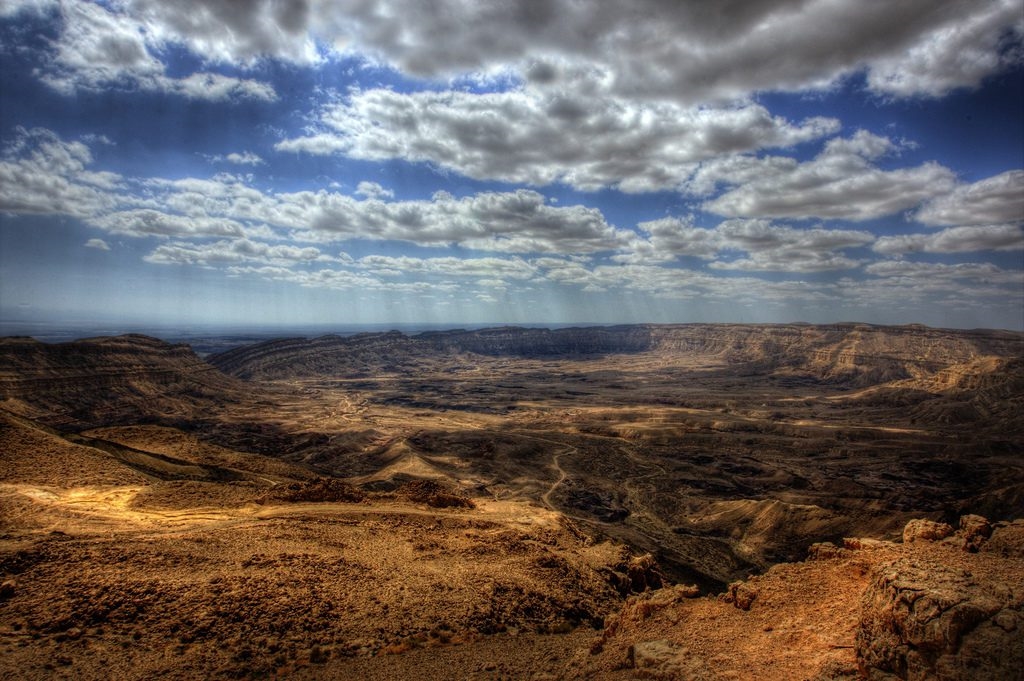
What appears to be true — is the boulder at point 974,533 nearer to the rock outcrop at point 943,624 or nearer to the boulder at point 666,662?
the rock outcrop at point 943,624

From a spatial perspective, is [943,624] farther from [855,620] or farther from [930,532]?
[930,532]

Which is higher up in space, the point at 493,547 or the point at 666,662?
the point at 666,662

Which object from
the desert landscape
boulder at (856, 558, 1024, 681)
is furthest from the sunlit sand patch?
boulder at (856, 558, 1024, 681)

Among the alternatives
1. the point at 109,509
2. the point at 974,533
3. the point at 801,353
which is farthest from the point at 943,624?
the point at 801,353

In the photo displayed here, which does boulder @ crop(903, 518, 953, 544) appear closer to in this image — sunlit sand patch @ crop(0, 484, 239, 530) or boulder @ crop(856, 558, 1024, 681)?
boulder @ crop(856, 558, 1024, 681)

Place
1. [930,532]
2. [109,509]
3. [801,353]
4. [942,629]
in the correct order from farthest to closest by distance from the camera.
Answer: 1. [801,353]
2. [109,509]
3. [930,532]
4. [942,629]

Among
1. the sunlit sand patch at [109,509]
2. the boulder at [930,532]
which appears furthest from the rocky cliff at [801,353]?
the boulder at [930,532]

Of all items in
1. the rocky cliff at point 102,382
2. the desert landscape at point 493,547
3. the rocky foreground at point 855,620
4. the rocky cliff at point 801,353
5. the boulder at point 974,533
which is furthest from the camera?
the rocky cliff at point 801,353

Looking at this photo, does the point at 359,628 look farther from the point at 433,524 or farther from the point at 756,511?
the point at 756,511

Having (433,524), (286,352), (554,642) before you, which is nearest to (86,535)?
(433,524)
